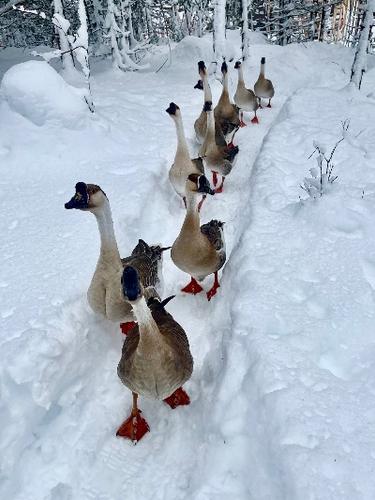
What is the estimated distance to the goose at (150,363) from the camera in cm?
322

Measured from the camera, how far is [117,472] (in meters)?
3.49

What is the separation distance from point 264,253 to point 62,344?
258 cm

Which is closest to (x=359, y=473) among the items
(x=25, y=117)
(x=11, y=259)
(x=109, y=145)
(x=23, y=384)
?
(x=23, y=384)

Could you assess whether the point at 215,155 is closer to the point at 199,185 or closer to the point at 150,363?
the point at 199,185

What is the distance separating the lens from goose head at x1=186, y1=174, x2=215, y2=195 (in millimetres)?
4754

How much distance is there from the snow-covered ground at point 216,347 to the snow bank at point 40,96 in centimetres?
146

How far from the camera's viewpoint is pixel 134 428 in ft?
12.3

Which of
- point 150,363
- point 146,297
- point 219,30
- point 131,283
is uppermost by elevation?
point 131,283

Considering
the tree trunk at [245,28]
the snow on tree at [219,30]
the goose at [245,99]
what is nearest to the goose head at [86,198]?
the goose at [245,99]

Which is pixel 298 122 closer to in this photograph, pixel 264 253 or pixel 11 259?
pixel 264 253

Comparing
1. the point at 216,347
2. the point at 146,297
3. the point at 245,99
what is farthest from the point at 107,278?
the point at 245,99

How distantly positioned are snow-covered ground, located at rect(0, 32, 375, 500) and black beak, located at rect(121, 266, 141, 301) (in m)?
1.40

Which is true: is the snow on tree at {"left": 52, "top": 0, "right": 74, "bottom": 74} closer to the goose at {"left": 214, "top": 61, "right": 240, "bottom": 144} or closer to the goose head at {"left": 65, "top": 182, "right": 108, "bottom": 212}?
the goose at {"left": 214, "top": 61, "right": 240, "bottom": 144}

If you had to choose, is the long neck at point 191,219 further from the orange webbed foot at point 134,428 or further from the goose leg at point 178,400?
the orange webbed foot at point 134,428
